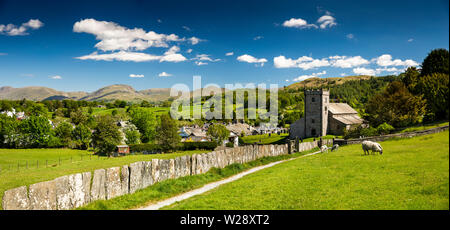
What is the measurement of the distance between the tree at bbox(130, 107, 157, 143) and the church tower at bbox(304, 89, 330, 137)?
172 feet

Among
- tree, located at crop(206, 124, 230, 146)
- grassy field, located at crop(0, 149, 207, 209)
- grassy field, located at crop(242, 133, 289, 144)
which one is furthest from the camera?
tree, located at crop(206, 124, 230, 146)

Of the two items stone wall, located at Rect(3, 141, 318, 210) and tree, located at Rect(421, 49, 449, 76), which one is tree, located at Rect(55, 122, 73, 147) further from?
tree, located at Rect(421, 49, 449, 76)

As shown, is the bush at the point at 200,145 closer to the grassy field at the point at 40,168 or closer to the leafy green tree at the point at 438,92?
the grassy field at the point at 40,168

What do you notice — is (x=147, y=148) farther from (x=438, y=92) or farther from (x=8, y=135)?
(x=438, y=92)

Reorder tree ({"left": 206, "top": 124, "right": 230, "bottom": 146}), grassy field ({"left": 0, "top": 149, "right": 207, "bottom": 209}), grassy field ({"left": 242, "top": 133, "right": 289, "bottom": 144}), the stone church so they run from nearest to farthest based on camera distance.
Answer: grassy field ({"left": 0, "top": 149, "right": 207, "bottom": 209}), the stone church, grassy field ({"left": 242, "top": 133, "right": 289, "bottom": 144}), tree ({"left": 206, "top": 124, "right": 230, "bottom": 146})

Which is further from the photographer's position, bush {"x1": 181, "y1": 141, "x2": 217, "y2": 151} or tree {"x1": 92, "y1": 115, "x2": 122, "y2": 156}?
bush {"x1": 181, "y1": 141, "x2": 217, "y2": 151}

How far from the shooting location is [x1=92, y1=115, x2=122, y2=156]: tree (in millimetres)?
65312

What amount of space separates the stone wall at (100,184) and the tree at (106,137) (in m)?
53.8

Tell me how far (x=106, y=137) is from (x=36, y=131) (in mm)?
19115

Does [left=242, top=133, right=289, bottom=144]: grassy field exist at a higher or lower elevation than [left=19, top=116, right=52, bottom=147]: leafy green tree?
lower

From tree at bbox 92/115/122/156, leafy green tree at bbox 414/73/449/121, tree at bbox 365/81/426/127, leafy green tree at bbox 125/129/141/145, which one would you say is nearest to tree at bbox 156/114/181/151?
tree at bbox 92/115/122/156

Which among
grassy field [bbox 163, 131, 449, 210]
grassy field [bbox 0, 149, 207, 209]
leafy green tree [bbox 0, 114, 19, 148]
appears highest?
grassy field [bbox 163, 131, 449, 210]

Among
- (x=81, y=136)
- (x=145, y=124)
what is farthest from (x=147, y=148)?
(x=145, y=124)
